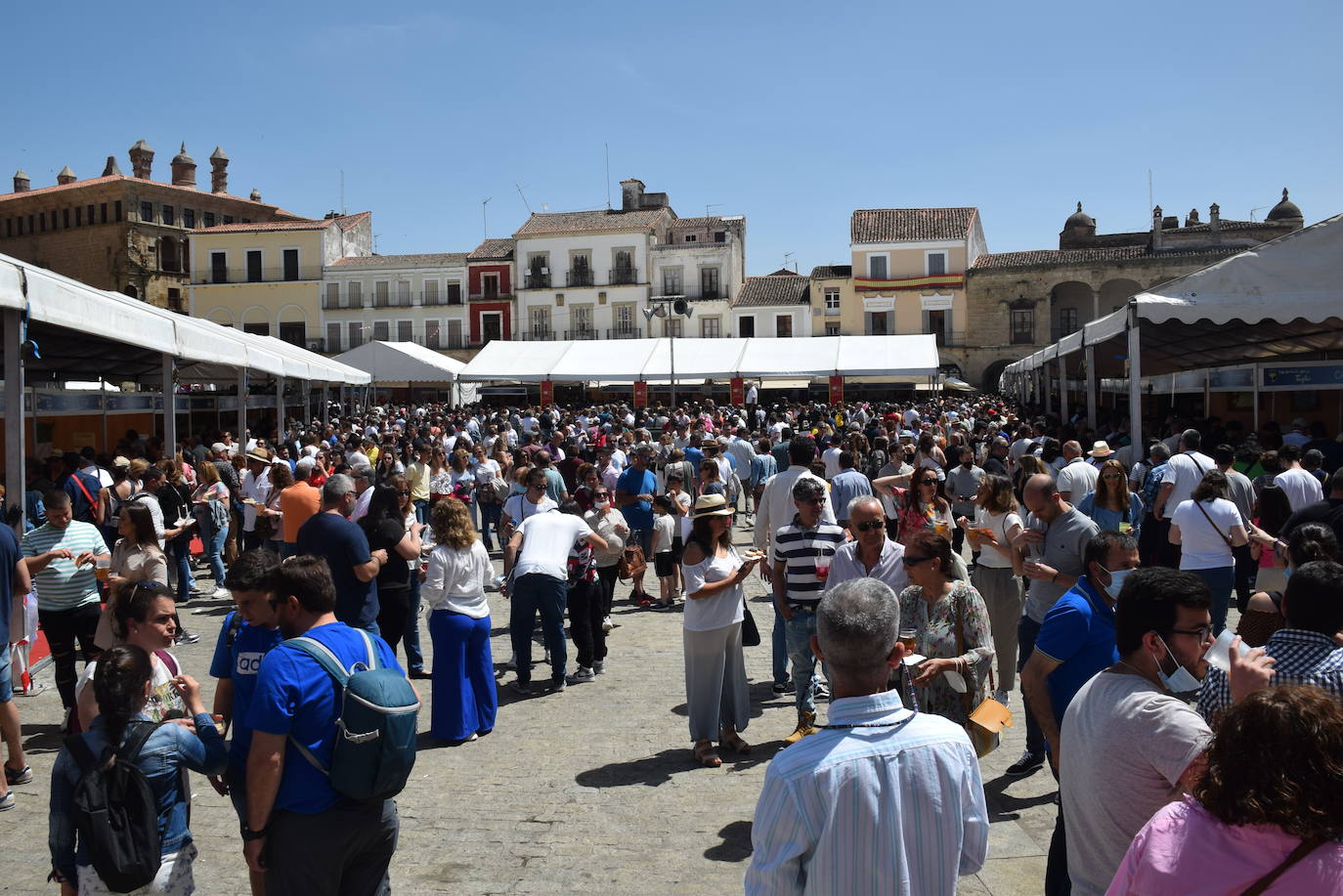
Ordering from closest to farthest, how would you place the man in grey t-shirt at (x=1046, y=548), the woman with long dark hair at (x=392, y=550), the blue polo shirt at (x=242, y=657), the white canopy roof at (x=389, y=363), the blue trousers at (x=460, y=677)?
the blue polo shirt at (x=242, y=657), the man in grey t-shirt at (x=1046, y=548), the blue trousers at (x=460, y=677), the woman with long dark hair at (x=392, y=550), the white canopy roof at (x=389, y=363)

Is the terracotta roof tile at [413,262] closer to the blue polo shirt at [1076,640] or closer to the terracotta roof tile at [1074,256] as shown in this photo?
the terracotta roof tile at [1074,256]

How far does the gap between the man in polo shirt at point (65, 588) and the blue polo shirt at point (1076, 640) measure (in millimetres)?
5003

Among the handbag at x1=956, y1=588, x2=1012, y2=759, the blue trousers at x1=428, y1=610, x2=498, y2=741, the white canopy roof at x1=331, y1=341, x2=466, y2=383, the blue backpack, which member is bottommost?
the blue trousers at x1=428, y1=610, x2=498, y2=741

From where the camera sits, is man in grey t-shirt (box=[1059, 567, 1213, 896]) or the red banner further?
the red banner

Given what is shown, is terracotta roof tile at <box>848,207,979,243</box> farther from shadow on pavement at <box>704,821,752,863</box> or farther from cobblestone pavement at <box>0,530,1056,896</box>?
shadow on pavement at <box>704,821,752,863</box>

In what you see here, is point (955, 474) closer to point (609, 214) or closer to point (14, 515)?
point (14, 515)

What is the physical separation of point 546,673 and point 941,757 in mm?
5504

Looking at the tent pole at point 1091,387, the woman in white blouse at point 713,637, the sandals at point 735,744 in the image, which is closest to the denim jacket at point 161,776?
the woman in white blouse at point 713,637

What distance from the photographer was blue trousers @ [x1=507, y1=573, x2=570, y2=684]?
661 cm

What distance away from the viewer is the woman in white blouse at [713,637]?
17.6 ft

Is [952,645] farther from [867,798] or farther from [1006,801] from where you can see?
[867,798]

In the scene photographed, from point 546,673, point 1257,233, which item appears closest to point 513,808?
point 546,673

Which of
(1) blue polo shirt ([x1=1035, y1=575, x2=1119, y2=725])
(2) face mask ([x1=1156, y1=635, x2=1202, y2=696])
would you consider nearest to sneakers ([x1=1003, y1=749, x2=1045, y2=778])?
(1) blue polo shirt ([x1=1035, y1=575, x2=1119, y2=725])

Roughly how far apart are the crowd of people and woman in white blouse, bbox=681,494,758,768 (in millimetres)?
15
